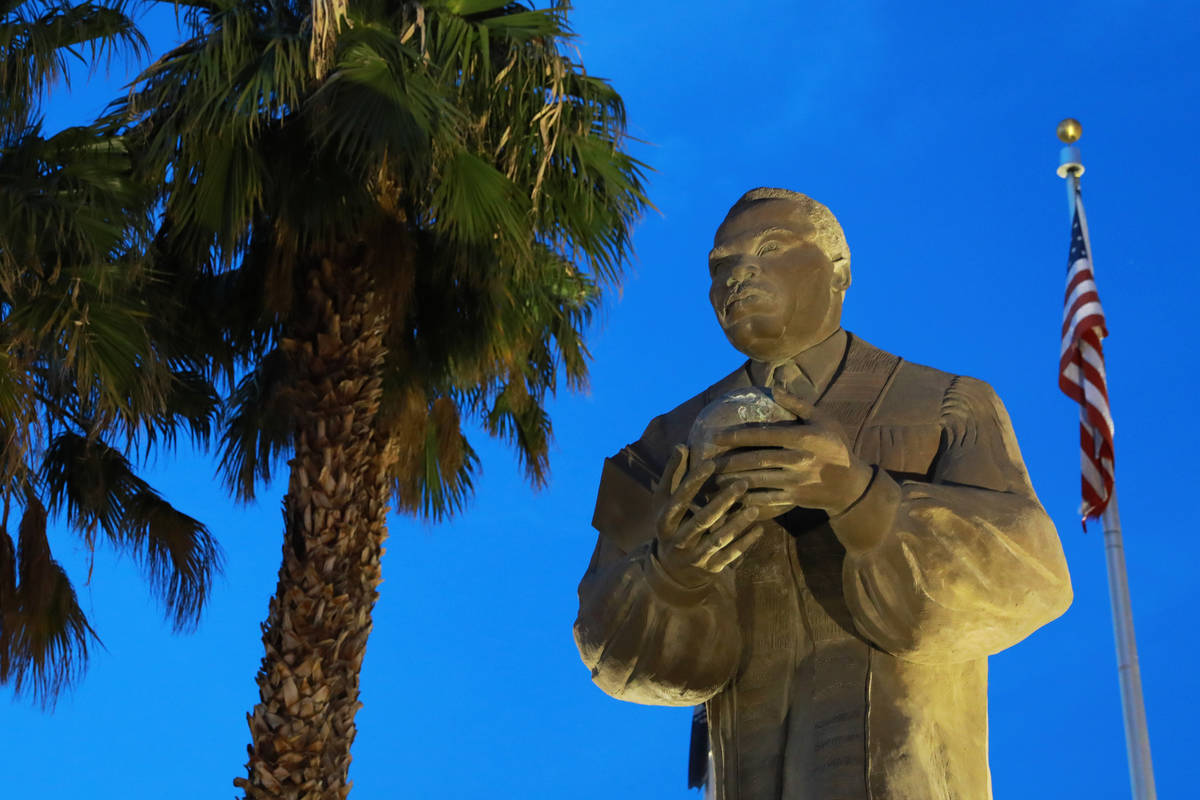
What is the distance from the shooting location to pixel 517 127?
1112 cm

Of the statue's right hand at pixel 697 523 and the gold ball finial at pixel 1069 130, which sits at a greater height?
the gold ball finial at pixel 1069 130

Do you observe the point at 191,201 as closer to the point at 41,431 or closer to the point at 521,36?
the point at 41,431

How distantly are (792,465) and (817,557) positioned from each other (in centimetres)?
45

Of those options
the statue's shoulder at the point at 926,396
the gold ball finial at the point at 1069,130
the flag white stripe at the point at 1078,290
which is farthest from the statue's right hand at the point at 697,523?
the gold ball finial at the point at 1069,130

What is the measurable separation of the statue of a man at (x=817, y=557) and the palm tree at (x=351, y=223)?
6956 mm

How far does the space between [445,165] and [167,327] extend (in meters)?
2.36

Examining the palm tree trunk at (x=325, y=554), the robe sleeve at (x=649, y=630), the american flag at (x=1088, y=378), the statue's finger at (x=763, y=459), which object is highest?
the american flag at (x=1088, y=378)

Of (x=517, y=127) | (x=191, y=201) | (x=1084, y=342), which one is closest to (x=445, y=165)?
(x=517, y=127)

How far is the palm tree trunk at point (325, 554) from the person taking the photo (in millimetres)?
9742

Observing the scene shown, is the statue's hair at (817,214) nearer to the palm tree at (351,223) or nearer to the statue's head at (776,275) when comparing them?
the statue's head at (776,275)

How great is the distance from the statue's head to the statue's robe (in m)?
0.13

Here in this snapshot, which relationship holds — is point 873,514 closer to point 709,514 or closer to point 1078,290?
point 709,514

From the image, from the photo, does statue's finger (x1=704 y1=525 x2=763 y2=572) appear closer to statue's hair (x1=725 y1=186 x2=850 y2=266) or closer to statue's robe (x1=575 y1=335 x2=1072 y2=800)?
statue's robe (x1=575 y1=335 x2=1072 y2=800)

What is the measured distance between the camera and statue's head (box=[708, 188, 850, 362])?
129 inches
